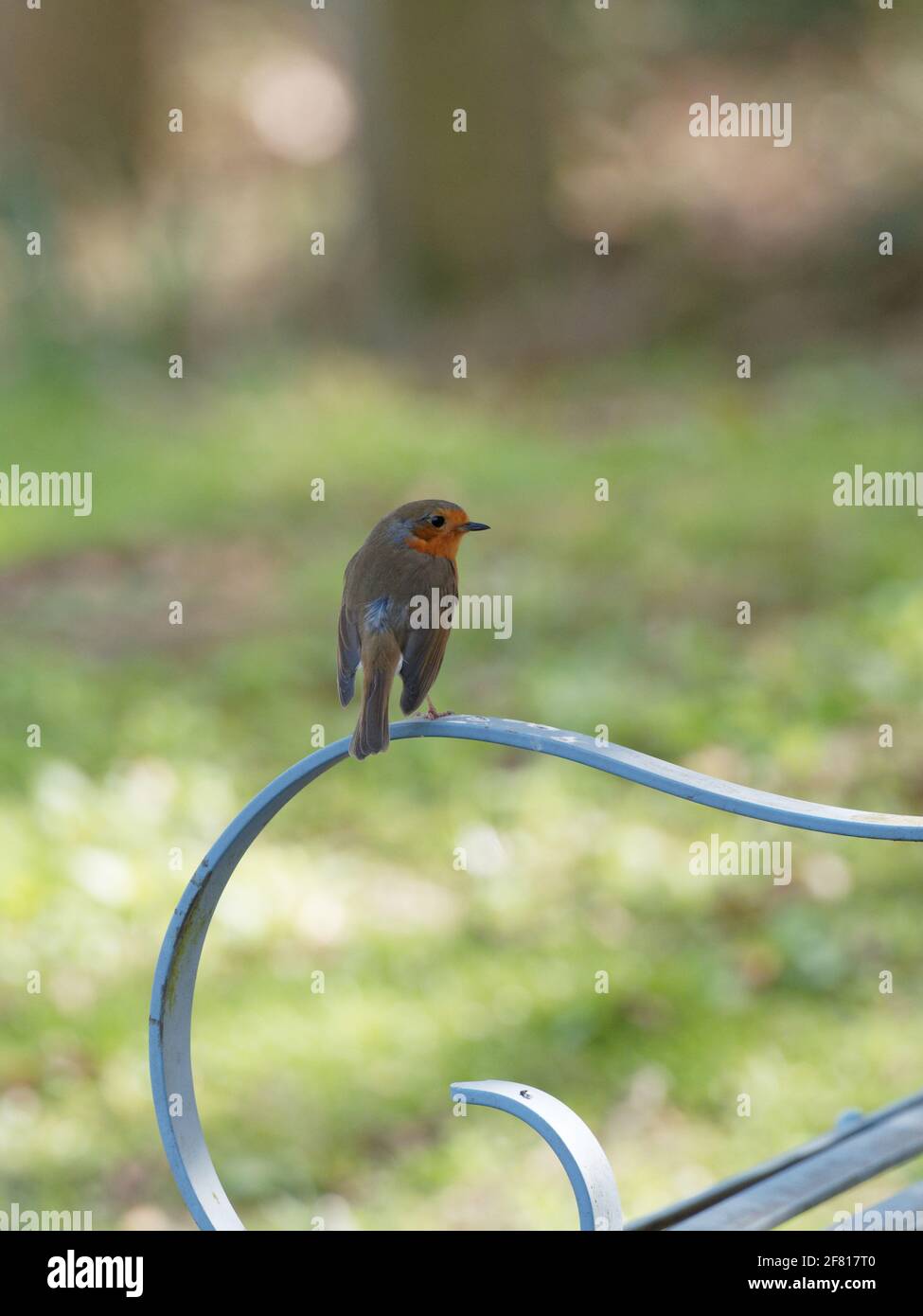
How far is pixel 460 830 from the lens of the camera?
14.5ft

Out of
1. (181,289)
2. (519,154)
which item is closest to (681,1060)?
(181,289)

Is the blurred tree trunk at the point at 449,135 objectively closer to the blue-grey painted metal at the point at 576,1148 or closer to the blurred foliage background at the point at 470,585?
the blurred foliage background at the point at 470,585

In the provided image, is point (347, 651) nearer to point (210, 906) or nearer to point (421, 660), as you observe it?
point (421, 660)

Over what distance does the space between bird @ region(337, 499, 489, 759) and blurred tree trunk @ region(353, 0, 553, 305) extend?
839cm

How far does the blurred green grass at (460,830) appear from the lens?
10.6 feet

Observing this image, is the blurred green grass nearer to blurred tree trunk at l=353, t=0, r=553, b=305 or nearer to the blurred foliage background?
the blurred foliage background

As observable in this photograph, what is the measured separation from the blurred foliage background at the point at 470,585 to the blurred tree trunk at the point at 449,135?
27 millimetres

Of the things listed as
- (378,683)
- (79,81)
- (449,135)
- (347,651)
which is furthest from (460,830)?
(79,81)

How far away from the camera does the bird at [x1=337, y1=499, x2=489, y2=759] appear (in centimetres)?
216

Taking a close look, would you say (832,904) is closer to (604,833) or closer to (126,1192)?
(604,833)

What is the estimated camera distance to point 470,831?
4.40m

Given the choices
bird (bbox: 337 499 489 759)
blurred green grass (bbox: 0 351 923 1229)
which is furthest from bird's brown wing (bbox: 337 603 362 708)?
blurred green grass (bbox: 0 351 923 1229)

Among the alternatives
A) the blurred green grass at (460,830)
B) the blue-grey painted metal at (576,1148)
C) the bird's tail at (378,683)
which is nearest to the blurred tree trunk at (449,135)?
the blurred green grass at (460,830)

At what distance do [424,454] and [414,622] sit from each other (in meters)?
5.56
